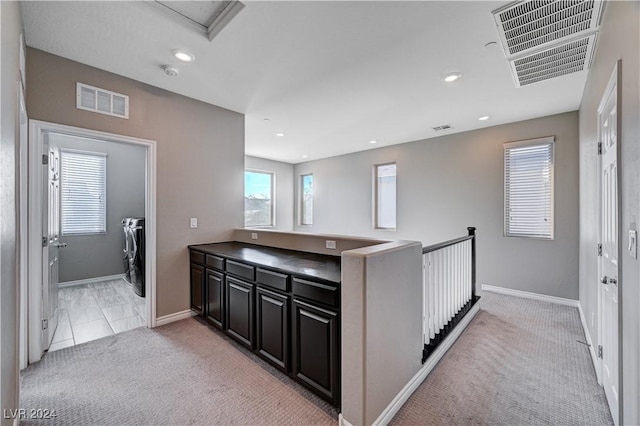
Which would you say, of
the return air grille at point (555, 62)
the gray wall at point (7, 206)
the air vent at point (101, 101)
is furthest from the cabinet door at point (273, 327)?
the return air grille at point (555, 62)

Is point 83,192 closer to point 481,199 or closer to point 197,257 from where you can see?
point 197,257

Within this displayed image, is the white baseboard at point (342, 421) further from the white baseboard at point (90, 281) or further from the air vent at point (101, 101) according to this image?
the white baseboard at point (90, 281)

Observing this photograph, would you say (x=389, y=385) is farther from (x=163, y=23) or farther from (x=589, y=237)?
(x=163, y=23)

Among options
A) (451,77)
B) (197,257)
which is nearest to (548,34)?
(451,77)

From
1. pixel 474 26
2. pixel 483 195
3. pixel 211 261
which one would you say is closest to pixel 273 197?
pixel 211 261

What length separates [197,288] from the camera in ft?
10.5

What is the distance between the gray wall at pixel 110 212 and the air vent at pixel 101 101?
7.46 ft

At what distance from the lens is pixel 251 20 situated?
6.45 ft

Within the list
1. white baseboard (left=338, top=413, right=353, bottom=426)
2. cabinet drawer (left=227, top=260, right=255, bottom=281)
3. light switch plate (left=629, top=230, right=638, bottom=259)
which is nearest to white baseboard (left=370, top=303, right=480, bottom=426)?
white baseboard (left=338, top=413, right=353, bottom=426)

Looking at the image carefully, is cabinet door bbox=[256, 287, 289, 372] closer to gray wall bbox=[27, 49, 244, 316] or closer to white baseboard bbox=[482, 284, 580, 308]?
gray wall bbox=[27, 49, 244, 316]

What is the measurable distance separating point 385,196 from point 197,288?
4.25 m

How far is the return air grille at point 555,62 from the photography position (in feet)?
7.29

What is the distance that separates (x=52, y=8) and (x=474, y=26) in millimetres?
3083

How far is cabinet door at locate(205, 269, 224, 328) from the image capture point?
277 cm
